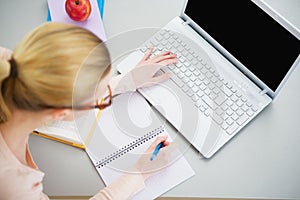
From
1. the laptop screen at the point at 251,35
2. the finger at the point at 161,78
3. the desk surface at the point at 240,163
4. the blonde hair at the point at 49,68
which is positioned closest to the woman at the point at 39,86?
the blonde hair at the point at 49,68

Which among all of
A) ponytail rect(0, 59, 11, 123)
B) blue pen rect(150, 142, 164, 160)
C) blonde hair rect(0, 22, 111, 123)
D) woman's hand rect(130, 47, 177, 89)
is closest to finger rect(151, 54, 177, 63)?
woman's hand rect(130, 47, 177, 89)

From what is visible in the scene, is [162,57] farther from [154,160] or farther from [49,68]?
[49,68]

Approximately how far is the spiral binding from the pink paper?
0.31 metres

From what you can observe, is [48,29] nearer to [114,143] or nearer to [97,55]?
[97,55]

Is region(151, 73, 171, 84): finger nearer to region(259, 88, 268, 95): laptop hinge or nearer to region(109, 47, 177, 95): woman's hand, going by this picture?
region(109, 47, 177, 95): woman's hand

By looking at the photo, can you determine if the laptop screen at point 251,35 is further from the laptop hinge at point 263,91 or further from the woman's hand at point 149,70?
the woman's hand at point 149,70

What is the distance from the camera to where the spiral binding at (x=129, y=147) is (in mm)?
1072

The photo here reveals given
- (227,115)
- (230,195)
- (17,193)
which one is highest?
(17,193)

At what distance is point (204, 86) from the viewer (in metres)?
1.16

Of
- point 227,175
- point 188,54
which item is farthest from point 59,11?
point 227,175

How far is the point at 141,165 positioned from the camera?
1.06 metres

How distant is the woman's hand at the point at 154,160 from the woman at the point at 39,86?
0.20 m

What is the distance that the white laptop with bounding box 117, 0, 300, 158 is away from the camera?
1050 mm

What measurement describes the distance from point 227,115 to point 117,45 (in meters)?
0.35
